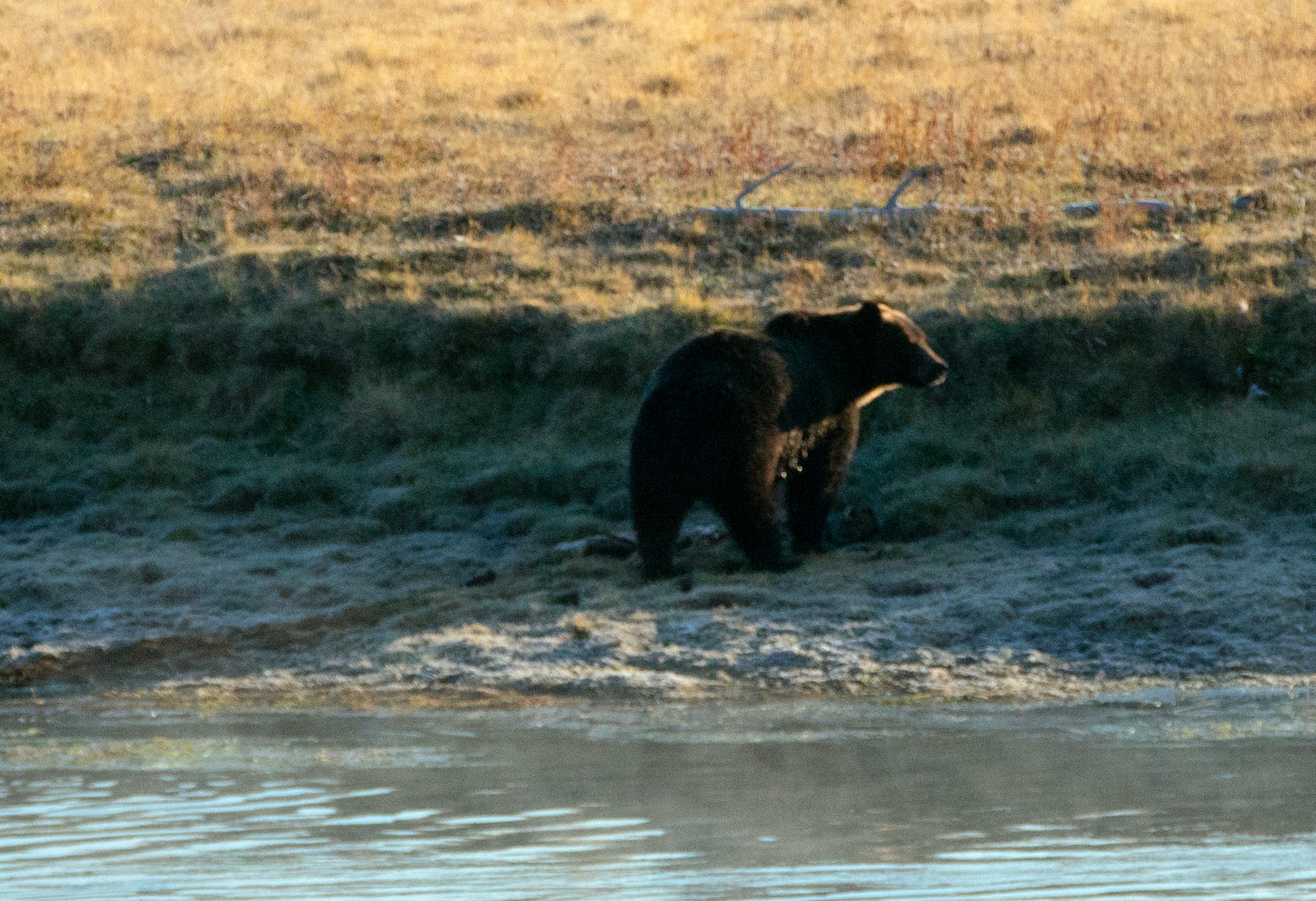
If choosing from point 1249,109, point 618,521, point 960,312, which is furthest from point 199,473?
point 1249,109

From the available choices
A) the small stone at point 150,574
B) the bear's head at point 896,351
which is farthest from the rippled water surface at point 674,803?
the bear's head at point 896,351

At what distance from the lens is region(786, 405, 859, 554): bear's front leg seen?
9.95 metres

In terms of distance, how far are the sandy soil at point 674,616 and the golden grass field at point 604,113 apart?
13.4 feet

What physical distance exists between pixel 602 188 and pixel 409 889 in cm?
1223

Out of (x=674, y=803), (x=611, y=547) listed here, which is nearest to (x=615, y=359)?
(x=611, y=547)

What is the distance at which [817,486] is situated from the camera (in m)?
9.94

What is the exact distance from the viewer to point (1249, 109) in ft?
60.5

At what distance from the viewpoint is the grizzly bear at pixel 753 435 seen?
357 inches

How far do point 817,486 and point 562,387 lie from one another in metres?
2.86

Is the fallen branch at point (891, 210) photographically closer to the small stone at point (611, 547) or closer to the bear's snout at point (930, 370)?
the bear's snout at point (930, 370)

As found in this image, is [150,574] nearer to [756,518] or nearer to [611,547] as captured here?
[611,547]

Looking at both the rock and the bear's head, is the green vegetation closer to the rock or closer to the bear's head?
the rock

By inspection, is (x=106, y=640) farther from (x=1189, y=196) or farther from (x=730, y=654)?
(x=1189, y=196)

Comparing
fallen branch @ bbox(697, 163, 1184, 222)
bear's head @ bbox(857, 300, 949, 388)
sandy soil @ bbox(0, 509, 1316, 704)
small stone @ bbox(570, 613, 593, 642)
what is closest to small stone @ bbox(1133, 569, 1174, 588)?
sandy soil @ bbox(0, 509, 1316, 704)
